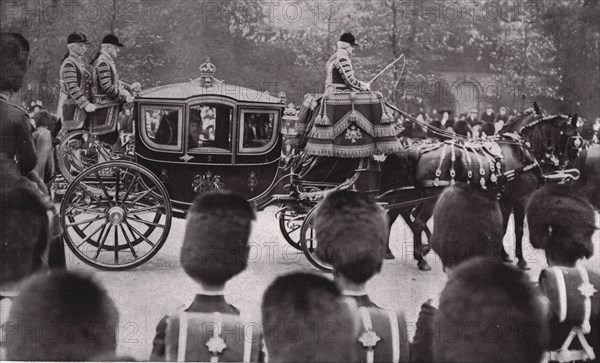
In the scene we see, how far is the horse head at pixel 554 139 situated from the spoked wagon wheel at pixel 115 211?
2.72 metres

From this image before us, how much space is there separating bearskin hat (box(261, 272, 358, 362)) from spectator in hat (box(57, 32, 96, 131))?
173cm

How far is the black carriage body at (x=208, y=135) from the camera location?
15.1 ft

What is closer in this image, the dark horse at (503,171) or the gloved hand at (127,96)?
the gloved hand at (127,96)

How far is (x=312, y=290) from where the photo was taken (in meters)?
3.69

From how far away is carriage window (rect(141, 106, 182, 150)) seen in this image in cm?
467

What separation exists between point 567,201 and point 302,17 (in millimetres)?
1988

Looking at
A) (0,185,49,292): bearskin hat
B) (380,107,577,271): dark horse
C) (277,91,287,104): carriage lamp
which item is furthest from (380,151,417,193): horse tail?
(0,185,49,292): bearskin hat

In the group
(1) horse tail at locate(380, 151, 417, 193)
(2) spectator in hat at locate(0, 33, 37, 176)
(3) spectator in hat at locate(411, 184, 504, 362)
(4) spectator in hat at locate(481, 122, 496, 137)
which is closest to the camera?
(3) spectator in hat at locate(411, 184, 504, 362)

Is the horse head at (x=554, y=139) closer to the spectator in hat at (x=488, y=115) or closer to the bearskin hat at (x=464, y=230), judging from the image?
the spectator in hat at (x=488, y=115)

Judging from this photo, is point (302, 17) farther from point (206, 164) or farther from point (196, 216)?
point (196, 216)

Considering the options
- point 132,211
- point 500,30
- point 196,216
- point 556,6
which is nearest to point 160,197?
point 132,211

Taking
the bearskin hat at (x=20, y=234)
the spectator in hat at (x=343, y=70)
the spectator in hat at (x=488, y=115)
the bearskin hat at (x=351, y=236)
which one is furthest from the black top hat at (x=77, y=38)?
the spectator in hat at (x=488, y=115)

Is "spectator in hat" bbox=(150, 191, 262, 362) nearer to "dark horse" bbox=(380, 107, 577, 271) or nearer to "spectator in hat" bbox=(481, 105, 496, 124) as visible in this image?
"dark horse" bbox=(380, 107, 577, 271)

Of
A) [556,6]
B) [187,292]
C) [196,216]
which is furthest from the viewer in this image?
[556,6]
